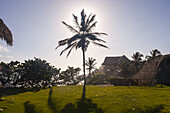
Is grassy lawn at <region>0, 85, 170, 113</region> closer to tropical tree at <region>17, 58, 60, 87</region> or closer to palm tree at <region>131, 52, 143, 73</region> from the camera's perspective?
tropical tree at <region>17, 58, 60, 87</region>

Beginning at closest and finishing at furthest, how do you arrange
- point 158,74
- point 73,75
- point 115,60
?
point 158,74, point 73,75, point 115,60

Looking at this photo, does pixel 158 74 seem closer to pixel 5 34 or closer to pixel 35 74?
pixel 35 74

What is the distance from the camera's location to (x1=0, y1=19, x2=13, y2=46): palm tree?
881cm

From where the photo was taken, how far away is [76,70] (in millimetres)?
28734

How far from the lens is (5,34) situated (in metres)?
9.09

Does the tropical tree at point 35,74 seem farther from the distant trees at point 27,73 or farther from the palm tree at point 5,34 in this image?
the palm tree at point 5,34

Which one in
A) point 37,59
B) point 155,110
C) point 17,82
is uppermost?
point 37,59

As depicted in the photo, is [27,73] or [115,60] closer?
[27,73]

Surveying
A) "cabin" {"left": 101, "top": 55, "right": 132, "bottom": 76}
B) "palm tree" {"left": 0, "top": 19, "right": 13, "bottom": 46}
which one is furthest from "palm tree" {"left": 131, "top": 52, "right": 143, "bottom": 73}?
"palm tree" {"left": 0, "top": 19, "right": 13, "bottom": 46}

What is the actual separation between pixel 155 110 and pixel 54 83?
1483cm

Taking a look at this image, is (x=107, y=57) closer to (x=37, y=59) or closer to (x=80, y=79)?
(x=80, y=79)

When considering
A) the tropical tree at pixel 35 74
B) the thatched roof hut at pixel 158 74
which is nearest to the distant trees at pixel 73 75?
the tropical tree at pixel 35 74

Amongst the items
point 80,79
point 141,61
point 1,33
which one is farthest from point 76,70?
point 141,61

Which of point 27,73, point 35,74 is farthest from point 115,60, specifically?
point 27,73
